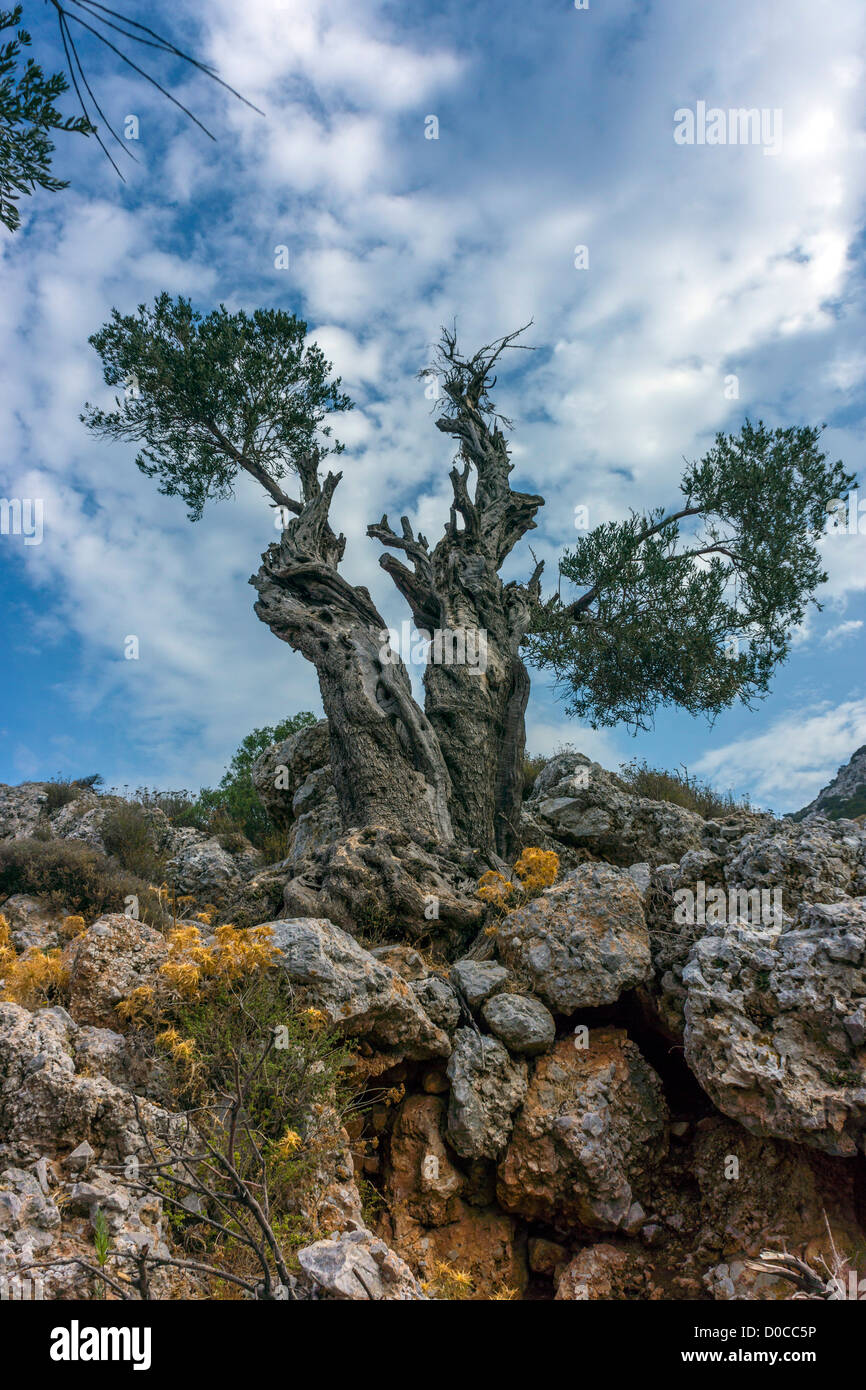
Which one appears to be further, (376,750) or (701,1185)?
(376,750)

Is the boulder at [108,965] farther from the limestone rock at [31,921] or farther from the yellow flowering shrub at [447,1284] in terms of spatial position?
the yellow flowering shrub at [447,1284]

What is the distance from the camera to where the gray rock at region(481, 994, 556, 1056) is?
207 inches

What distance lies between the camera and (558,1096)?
5039 mm

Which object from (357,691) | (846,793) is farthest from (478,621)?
(846,793)

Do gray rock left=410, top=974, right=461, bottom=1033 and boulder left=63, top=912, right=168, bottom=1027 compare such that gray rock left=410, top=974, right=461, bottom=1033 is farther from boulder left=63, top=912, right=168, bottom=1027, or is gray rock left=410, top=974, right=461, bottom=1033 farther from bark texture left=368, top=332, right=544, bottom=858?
bark texture left=368, top=332, right=544, bottom=858

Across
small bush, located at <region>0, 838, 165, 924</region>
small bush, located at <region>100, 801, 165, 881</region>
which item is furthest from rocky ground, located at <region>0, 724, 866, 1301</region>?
small bush, located at <region>100, 801, 165, 881</region>

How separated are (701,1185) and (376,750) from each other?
573cm

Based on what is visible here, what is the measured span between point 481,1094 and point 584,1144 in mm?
715

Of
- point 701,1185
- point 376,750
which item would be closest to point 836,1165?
point 701,1185

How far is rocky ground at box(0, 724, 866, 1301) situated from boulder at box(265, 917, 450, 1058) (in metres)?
0.02

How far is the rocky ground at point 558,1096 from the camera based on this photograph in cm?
388

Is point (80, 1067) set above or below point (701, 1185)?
above
